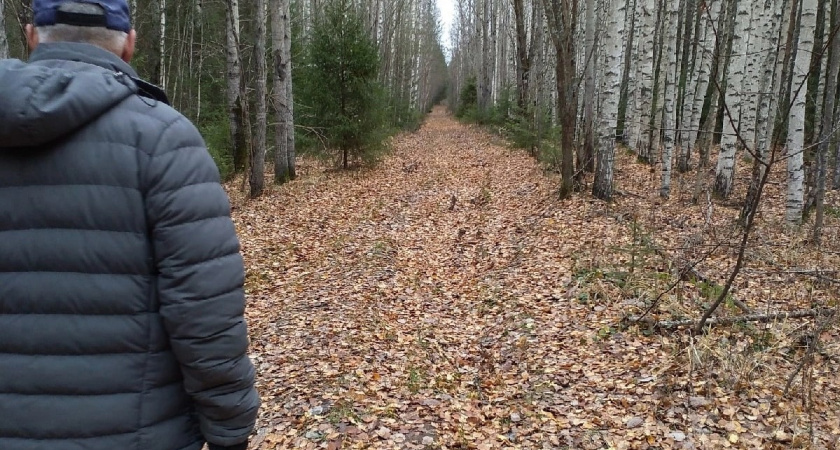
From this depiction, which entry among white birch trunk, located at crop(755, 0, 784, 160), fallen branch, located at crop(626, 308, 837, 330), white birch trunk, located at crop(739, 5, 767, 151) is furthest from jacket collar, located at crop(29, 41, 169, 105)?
white birch trunk, located at crop(755, 0, 784, 160)

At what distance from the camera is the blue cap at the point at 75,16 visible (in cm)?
155

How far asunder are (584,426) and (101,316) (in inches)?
146

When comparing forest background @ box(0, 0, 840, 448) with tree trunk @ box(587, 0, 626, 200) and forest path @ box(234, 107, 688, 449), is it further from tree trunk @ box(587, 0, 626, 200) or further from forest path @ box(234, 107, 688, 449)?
Result: forest path @ box(234, 107, 688, 449)

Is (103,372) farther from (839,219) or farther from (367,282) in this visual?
(839,219)

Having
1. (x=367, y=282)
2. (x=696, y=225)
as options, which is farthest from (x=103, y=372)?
(x=696, y=225)

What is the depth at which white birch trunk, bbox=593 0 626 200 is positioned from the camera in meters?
10.5

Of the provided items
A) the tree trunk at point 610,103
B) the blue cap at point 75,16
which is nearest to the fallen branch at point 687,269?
the tree trunk at point 610,103

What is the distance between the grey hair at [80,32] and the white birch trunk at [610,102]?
33.2ft

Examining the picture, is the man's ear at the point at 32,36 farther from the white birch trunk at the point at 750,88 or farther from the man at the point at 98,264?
the white birch trunk at the point at 750,88

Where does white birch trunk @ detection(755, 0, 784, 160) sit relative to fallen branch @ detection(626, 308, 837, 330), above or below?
above

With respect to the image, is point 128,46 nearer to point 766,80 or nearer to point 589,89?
point 589,89

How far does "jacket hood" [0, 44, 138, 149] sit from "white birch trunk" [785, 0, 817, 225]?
8.67 metres

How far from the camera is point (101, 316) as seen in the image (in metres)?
1.57

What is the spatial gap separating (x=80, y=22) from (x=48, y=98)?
312 mm
